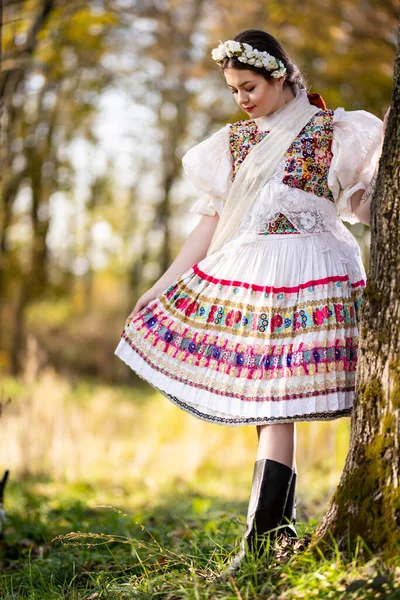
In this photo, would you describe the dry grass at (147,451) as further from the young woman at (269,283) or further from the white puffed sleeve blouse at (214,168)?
the white puffed sleeve blouse at (214,168)

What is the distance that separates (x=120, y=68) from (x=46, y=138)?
5.59 feet

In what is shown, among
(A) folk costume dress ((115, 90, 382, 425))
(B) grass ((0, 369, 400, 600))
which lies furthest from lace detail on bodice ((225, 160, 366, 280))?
(B) grass ((0, 369, 400, 600))

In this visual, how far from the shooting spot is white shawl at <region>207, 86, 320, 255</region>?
93.8 inches

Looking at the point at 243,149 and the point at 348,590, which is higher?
the point at 243,149

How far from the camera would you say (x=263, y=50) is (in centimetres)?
237

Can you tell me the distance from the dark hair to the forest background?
607 millimetres

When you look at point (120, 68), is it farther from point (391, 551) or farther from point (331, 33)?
point (391, 551)

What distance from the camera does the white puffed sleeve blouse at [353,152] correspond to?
2.27 meters

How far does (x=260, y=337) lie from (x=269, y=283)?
173 mm

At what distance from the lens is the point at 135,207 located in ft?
56.2

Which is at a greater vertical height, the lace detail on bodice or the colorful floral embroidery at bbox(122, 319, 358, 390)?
the lace detail on bodice

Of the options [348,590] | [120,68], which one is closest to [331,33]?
[120,68]

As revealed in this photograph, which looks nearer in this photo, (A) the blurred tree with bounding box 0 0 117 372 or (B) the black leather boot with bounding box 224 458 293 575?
(B) the black leather boot with bounding box 224 458 293 575

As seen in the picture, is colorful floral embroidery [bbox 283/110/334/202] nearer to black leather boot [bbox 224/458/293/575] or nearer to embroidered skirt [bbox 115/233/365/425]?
embroidered skirt [bbox 115/233/365/425]
